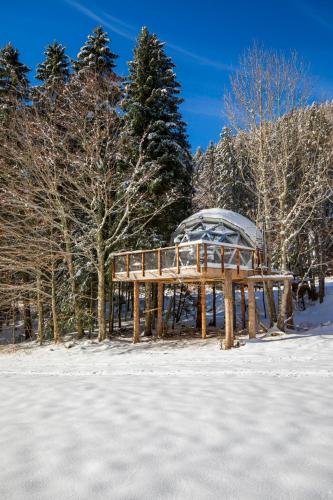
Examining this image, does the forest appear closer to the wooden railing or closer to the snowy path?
the wooden railing

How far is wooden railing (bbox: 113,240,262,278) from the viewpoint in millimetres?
14219

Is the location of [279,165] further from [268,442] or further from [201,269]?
[268,442]

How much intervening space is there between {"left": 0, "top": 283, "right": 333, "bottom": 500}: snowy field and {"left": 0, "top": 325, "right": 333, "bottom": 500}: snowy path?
10mm

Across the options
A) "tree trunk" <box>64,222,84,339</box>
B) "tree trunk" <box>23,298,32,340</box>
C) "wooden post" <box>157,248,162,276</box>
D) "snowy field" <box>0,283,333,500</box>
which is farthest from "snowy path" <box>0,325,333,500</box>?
"tree trunk" <box>23,298,32,340</box>

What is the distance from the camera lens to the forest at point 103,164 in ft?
52.9

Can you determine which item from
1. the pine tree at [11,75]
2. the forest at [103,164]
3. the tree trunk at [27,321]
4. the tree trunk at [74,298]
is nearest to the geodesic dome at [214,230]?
the forest at [103,164]

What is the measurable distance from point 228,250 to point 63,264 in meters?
9.98

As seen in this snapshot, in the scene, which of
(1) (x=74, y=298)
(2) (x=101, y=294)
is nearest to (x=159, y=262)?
(2) (x=101, y=294)

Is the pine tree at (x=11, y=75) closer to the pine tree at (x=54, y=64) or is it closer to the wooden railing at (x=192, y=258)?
the pine tree at (x=54, y=64)

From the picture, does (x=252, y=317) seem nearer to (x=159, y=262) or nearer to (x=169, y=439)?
(x=159, y=262)

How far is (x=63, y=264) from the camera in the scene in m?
20.3

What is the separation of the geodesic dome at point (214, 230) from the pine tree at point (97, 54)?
34.2 ft

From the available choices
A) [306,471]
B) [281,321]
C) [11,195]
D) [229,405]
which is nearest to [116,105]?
[11,195]

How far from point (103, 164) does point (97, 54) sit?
860 cm
